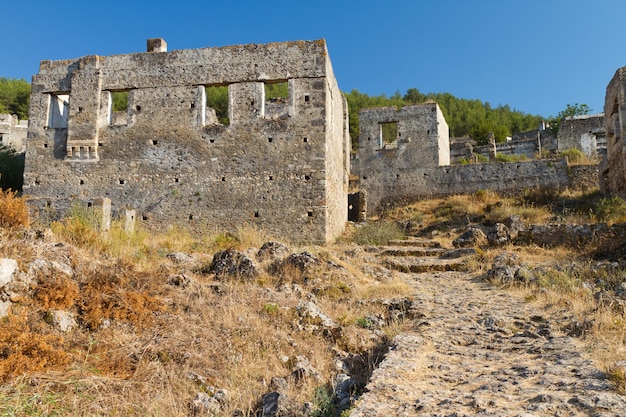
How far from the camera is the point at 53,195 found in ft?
47.1

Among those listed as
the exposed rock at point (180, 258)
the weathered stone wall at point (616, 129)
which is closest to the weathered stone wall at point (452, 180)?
the weathered stone wall at point (616, 129)

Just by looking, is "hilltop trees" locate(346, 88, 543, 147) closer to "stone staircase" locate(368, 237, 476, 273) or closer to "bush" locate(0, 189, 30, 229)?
"stone staircase" locate(368, 237, 476, 273)

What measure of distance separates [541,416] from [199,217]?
12141 millimetres

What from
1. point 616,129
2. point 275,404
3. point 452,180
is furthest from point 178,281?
point 452,180

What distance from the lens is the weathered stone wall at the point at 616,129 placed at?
44.8 ft

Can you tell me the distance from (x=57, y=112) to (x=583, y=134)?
2742cm

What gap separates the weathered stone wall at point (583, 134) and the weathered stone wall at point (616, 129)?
504 inches

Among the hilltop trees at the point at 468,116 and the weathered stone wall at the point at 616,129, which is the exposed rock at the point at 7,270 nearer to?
the weathered stone wall at the point at 616,129

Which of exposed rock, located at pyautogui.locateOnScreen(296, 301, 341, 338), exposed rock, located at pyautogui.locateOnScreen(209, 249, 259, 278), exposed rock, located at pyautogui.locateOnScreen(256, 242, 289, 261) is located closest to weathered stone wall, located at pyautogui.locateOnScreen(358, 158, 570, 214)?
exposed rock, located at pyautogui.locateOnScreen(256, 242, 289, 261)

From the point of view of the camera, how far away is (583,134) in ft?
91.5

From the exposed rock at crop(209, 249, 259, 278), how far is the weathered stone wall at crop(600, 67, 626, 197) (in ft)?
39.1

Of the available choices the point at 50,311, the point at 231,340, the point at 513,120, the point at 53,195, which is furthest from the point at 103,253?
the point at 513,120

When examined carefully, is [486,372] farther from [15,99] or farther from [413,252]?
[15,99]

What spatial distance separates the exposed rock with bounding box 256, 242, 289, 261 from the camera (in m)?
8.58
